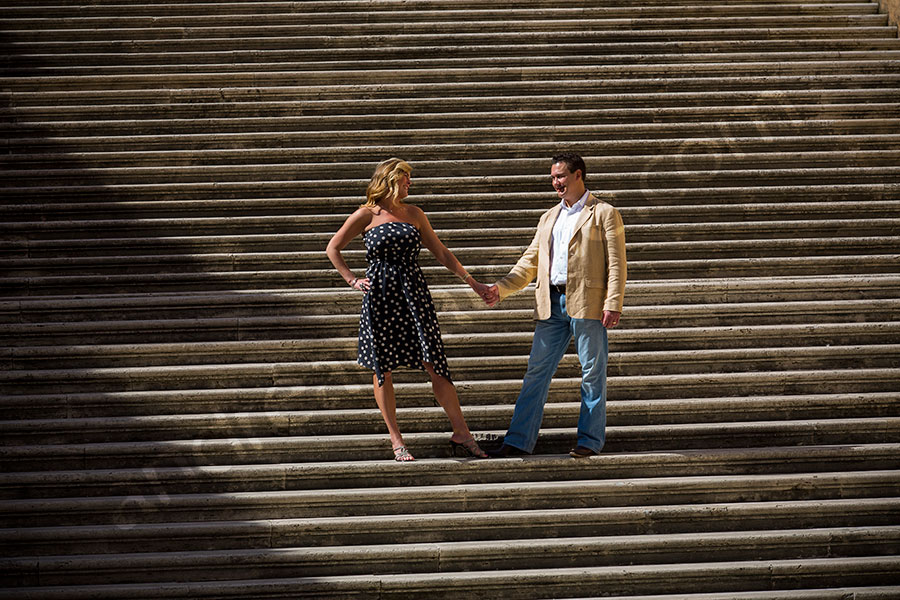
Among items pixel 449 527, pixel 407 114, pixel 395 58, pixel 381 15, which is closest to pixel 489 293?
pixel 449 527

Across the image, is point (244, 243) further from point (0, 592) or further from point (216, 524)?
point (0, 592)

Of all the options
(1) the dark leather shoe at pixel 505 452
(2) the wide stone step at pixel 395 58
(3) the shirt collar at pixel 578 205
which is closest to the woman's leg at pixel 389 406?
(1) the dark leather shoe at pixel 505 452

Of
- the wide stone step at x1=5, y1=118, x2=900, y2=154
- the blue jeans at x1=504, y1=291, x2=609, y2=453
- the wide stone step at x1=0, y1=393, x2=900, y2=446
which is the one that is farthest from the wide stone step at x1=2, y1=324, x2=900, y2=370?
the wide stone step at x1=5, y1=118, x2=900, y2=154

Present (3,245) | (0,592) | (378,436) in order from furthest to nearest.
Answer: (3,245), (378,436), (0,592)

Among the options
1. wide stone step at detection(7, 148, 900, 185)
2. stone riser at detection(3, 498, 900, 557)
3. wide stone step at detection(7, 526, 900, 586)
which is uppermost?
wide stone step at detection(7, 148, 900, 185)

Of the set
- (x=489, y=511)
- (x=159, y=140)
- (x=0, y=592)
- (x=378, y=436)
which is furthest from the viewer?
(x=159, y=140)

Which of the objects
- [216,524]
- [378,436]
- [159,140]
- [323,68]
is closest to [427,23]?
[323,68]

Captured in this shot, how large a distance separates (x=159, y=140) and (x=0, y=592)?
165 inches

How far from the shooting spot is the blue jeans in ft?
16.9

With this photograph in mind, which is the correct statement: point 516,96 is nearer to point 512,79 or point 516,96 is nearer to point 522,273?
point 512,79

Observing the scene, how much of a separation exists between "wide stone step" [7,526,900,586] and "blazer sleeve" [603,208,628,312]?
4.19 ft

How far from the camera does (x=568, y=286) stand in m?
5.17

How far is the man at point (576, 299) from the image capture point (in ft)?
16.9

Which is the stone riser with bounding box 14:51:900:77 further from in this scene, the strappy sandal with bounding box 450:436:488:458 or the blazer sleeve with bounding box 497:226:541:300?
the strappy sandal with bounding box 450:436:488:458
